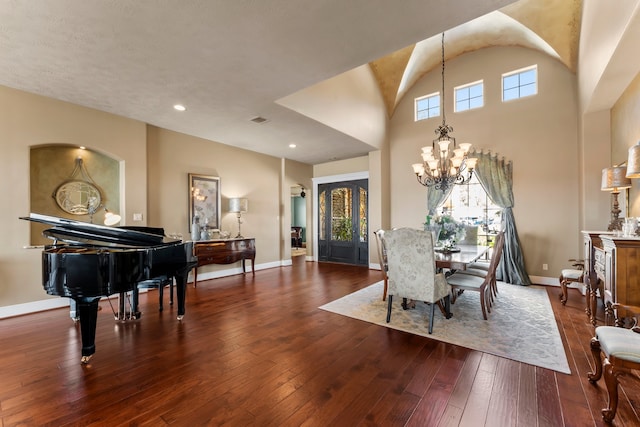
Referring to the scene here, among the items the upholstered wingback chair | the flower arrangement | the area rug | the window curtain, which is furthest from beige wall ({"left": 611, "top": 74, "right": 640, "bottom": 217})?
the upholstered wingback chair

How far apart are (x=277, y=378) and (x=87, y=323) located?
68.3 inches

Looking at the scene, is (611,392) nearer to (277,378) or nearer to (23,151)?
(277,378)

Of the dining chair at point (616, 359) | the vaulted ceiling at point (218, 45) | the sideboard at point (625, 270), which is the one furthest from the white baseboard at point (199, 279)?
the dining chair at point (616, 359)

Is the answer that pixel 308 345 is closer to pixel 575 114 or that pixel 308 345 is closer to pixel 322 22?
pixel 322 22

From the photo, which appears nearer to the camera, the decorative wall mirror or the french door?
the decorative wall mirror

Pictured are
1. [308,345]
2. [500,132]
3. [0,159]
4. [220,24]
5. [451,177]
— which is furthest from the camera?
[500,132]

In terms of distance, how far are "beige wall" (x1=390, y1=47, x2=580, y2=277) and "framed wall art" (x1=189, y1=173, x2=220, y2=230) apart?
5456 millimetres

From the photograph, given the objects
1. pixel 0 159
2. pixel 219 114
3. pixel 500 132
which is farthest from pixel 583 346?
pixel 0 159

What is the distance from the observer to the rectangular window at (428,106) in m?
6.12

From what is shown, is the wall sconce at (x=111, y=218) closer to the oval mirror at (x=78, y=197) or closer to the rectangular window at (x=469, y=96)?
the oval mirror at (x=78, y=197)

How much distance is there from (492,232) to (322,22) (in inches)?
202

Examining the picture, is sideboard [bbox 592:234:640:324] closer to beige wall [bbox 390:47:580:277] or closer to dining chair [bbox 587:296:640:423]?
dining chair [bbox 587:296:640:423]

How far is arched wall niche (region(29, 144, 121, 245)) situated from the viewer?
3760 mm

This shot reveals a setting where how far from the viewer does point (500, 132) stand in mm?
5332
